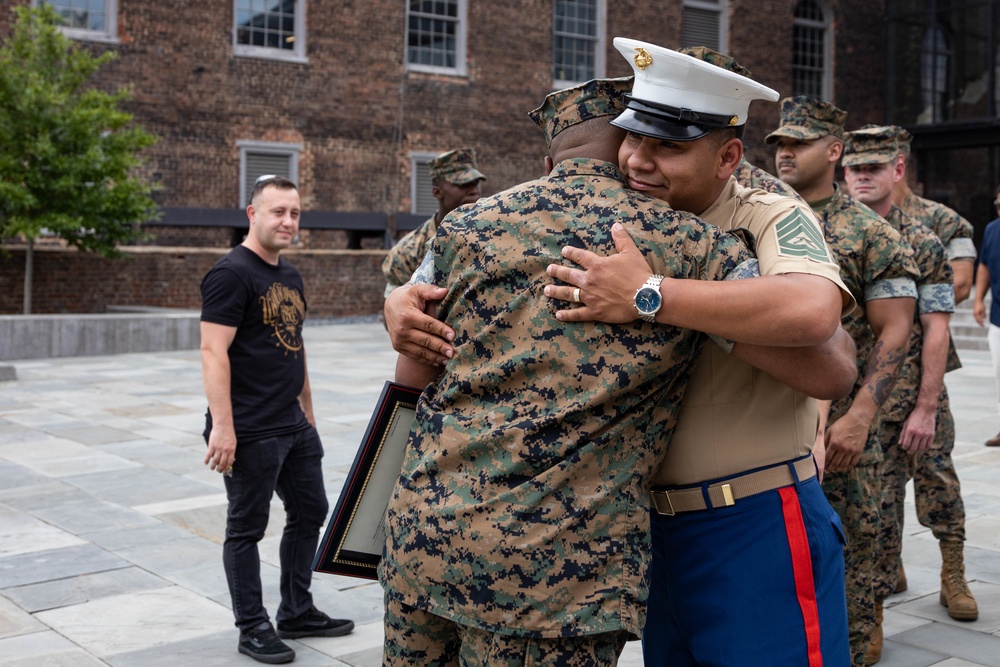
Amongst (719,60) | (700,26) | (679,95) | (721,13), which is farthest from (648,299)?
(721,13)

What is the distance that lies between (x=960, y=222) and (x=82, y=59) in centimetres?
1404

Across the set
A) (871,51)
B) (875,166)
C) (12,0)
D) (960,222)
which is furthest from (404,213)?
(875,166)

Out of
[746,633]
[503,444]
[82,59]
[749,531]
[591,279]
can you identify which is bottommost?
[746,633]

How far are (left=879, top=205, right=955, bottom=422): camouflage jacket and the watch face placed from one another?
111 inches

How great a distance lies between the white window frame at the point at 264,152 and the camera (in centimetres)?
2289

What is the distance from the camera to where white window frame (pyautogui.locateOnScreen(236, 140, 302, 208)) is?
75.1 ft

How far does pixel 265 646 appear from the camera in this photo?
14.9 feet

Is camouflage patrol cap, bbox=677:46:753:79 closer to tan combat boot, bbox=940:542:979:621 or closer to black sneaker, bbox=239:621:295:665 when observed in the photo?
black sneaker, bbox=239:621:295:665

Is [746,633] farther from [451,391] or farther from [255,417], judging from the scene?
[255,417]

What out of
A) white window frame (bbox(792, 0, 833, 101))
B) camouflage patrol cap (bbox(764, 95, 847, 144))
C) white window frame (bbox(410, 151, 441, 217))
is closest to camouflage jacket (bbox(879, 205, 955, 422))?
camouflage patrol cap (bbox(764, 95, 847, 144))

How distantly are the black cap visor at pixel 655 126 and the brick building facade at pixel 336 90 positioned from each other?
61.2 ft

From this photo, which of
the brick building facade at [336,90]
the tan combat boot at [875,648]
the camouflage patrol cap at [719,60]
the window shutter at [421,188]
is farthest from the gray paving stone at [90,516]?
the window shutter at [421,188]

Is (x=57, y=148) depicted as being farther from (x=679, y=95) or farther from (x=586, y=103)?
(x=679, y=95)

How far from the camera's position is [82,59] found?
17.1 m
